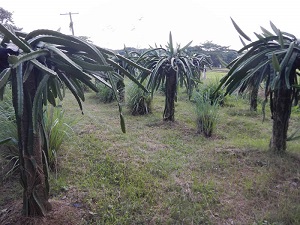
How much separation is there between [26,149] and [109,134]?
6.32ft

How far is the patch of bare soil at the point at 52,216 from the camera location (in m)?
1.48

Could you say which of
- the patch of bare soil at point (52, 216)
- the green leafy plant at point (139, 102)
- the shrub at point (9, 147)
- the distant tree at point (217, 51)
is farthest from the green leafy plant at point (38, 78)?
the green leafy plant at point (139, 102)

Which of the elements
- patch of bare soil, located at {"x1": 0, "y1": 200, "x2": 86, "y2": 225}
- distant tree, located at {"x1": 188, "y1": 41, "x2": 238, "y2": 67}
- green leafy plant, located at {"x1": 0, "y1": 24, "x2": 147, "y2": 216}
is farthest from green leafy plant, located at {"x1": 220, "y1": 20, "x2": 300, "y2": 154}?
patch of bare soil, located at {"x1": 0, "y1": 200, "x2": 86, "y2": 225}

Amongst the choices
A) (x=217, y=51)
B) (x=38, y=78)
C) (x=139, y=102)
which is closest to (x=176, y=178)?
(x=38, y=78)

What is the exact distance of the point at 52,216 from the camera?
1.56 m

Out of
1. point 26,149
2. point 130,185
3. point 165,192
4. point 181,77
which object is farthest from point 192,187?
point 181,77

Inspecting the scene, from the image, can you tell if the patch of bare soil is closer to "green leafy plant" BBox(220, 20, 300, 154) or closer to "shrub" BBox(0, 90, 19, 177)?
"shrub" BBox(0, 90, 19, 177)

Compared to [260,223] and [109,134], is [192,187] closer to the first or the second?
[260,223]

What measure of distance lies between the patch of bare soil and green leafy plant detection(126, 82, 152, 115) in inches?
118

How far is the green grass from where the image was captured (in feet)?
5.73

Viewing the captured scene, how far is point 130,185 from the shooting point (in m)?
2.05

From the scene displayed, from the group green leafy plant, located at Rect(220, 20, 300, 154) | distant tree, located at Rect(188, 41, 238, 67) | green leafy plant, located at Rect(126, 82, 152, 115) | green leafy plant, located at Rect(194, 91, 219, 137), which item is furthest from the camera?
green leafy plant, located at Rect(126, 82, 152, 115)

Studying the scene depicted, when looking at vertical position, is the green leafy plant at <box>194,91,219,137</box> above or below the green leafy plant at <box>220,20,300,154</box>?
below

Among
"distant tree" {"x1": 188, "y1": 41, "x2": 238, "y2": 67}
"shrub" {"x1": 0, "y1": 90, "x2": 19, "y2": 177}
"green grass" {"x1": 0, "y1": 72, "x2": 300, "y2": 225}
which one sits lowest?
"green grass" {"x1": 0, "y1": 72, "x2": 300, "y2": 225}
